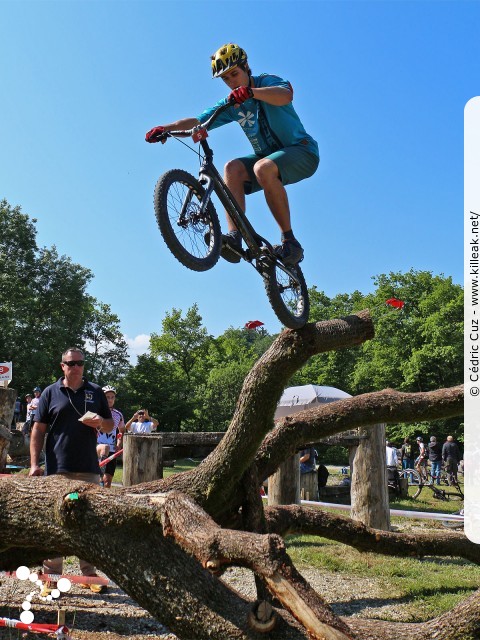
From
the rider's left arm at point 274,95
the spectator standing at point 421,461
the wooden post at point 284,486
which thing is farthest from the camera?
the spectator standing at point 421,461

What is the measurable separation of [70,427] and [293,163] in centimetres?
285

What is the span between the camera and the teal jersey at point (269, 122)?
202 inches

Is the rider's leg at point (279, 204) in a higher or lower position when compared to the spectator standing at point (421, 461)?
higher

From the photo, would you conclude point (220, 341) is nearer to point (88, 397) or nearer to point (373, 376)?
point (373, 376)

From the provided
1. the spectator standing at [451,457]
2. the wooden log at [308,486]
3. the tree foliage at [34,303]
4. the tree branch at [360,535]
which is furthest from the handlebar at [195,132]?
the tree foliage at [34,303]

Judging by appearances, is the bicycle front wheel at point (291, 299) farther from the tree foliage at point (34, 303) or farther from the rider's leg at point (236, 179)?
the tree foliage at point (34, 303)

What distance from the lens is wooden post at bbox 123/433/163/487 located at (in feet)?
24.8

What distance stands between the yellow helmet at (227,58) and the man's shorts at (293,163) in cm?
70

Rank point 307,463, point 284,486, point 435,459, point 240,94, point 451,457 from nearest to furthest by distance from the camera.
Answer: point 240,94
point 284,486
point 307,463
point 451,457
point 435,459

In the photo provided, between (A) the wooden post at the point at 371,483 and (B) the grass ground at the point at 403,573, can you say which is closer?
(B) the grass ground at the point at 403,573

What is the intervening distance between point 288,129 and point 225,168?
1.89 feet

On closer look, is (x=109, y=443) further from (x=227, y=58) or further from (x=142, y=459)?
(x=227, y=58)

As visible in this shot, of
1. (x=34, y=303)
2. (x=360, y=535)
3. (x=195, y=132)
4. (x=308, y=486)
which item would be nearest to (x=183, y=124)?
(x=195, y=132)

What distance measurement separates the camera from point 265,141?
530cm
